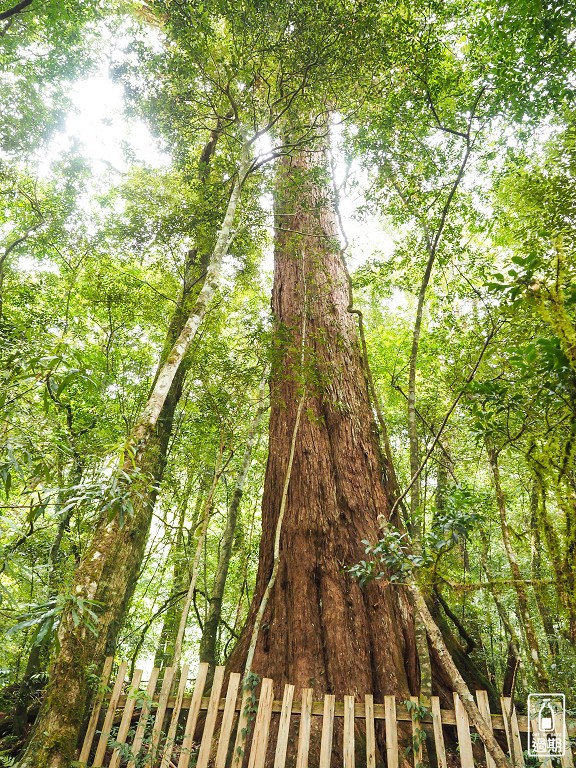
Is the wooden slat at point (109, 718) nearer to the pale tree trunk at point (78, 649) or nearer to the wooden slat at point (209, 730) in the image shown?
the pale tree trunk at point (78, 649)

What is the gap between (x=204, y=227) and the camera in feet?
21.9

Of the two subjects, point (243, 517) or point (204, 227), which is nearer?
point (204, 227)

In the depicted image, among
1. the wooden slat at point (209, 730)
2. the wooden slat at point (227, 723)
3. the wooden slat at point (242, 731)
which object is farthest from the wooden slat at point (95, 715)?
the wooden slat at point (242, 731)

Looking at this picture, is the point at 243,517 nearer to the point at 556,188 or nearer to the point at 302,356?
the point at 302,356

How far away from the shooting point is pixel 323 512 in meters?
4.14

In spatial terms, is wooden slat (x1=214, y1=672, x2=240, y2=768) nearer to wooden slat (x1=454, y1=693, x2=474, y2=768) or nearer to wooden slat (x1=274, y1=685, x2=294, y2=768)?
wooden slat (x1=274, y1=685, x2=294, y2=768)

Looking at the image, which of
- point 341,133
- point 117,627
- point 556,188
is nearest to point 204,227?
point 341,133

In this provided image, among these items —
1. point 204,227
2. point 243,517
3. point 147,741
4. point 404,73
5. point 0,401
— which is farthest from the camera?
point 243,517

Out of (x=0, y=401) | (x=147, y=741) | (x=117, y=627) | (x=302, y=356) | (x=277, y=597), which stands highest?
(x=302, y=356)

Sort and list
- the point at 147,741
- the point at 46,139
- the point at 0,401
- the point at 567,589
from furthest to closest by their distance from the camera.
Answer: the point at 46,139, the point at 147,741, the point at 0,401, the point at 567,589

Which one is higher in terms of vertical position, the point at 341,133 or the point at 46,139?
the point at 46,139

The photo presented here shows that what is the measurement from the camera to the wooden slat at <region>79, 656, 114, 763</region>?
2947mm

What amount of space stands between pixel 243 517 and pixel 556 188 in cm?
794

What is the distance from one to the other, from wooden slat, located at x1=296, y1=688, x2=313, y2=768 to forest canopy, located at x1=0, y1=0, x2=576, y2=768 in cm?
44
